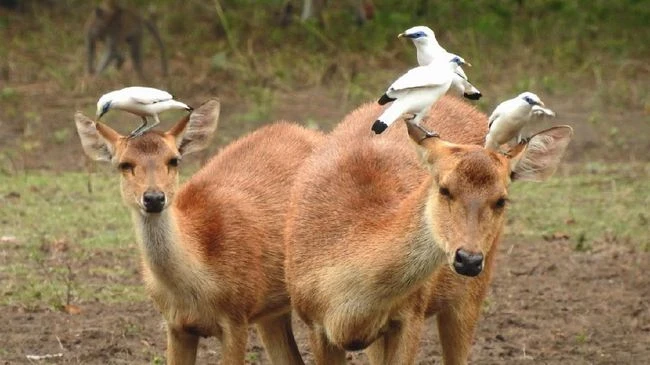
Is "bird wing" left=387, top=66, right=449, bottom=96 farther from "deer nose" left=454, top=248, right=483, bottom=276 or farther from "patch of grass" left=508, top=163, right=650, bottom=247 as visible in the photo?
"patch of grass" left=508, top=163, right=650, bottom=247

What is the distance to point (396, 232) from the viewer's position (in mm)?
6348

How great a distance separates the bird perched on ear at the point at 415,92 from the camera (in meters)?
6.48

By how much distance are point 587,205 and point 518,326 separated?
3.22 m

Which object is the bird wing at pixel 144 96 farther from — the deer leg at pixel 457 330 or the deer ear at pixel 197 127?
the deer leg at pixel 457 330

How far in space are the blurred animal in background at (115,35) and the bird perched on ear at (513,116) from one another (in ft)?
34.9

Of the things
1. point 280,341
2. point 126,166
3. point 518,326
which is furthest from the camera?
point 518,326

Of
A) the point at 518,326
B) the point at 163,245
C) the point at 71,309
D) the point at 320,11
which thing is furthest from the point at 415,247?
the point at 320,11

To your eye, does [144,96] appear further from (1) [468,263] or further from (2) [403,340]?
(1) [468,263]

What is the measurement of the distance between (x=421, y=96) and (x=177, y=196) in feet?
6.02

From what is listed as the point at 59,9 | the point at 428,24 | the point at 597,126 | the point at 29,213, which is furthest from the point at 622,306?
the point at 59,9

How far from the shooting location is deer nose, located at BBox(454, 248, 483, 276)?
5.80 meters

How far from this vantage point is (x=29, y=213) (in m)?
11.6

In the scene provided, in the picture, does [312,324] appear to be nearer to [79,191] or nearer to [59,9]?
[79,191]

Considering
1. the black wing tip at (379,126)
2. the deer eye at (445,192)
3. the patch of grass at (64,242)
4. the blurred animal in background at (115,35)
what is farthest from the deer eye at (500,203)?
the blurred animal in background at (115,35)
